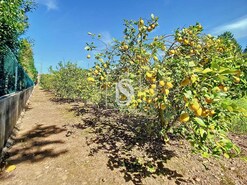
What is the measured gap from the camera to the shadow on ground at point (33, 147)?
379cm

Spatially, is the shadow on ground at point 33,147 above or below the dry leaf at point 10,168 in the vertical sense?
above

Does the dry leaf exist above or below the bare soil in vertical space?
below

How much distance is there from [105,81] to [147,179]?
2.13 m

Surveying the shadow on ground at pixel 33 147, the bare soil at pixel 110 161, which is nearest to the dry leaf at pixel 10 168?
the bare soil at pixel 110 161

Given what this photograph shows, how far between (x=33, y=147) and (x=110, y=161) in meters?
1.91

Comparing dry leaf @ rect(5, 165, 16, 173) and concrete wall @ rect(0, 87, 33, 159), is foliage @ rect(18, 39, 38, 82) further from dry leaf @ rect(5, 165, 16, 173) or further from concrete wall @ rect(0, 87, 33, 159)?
dry leaf @ rect(5, 165, 16, 173)

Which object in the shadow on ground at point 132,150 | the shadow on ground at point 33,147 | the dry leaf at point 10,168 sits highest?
the shadow on ground at point 132,150

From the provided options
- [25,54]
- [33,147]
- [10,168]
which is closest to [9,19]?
[33,147]

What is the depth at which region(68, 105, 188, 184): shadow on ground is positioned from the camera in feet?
10.5

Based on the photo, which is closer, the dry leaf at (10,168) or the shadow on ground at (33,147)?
the dry leaf at (10,168)

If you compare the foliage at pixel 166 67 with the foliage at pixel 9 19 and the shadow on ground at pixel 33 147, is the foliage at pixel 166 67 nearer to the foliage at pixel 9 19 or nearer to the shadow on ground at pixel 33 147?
the shadow on ground at pixel 33 147

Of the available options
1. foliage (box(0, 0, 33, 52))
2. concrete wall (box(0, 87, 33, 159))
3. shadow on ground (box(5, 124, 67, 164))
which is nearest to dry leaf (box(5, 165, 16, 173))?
shadow on ground (box(5, 124, 67, 164))

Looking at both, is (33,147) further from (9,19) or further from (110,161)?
(9,19)

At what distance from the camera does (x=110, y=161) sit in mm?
3564
